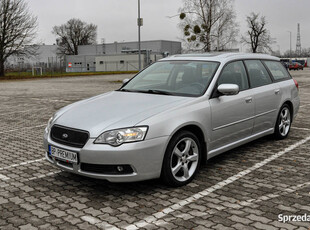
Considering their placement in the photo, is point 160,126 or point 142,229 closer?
point 142,229

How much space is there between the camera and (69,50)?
85438 mm

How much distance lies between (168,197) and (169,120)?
2.87ft

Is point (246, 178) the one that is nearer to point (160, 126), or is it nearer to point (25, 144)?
point (160, 126)

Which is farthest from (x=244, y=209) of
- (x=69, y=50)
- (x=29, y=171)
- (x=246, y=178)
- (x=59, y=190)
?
(x=69, y=50)

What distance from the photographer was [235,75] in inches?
219

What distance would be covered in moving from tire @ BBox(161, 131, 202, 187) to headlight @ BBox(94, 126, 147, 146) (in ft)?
1.38

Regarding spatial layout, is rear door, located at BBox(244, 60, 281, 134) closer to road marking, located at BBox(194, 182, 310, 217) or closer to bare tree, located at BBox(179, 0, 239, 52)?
road marking, located at BBox(194, 182, 310, 217)

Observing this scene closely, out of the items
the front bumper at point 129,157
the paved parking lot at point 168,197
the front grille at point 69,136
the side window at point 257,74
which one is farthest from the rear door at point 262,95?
the front grille at point 69,136

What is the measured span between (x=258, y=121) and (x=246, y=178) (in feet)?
4.45

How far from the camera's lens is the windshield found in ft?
16.7

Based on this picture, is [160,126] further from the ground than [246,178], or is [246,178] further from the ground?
[160,126]

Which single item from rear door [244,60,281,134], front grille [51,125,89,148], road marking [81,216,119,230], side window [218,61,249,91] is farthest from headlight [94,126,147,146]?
rear door [244,60,281,134]

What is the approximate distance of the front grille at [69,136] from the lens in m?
4.08

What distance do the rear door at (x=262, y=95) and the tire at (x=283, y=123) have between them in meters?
0.26
